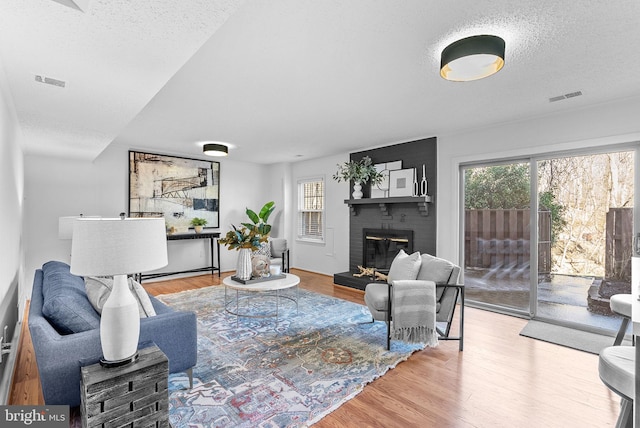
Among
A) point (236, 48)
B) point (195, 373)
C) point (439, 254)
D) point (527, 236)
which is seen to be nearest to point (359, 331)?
point (195, 373)

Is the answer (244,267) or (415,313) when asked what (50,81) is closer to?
(244,267)

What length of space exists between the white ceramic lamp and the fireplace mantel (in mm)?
3796

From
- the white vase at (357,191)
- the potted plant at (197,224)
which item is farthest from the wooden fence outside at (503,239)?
the potted plant at (197,224)

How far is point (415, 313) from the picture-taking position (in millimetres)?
2828

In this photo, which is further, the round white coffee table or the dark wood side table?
the round white coffee table

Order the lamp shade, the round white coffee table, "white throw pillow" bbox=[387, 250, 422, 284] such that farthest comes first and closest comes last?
the round white coffee table, "white throw pillow" bbox=[387, 250, 422, 284], the lamp shade

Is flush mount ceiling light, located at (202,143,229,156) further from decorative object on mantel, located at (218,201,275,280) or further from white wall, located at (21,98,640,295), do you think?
decorative object on mantel, located at (218,201,275,280)

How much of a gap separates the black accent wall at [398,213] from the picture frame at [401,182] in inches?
4.7

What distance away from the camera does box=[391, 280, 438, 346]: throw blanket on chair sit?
2811mm

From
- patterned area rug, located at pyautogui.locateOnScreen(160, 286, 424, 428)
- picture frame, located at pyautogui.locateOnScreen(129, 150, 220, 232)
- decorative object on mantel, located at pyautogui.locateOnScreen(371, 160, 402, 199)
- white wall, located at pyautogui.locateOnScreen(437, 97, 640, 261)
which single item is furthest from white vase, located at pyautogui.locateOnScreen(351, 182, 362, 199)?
picture frame, located at pyautogui.locateOnScreen(129, 150, 220, 232)

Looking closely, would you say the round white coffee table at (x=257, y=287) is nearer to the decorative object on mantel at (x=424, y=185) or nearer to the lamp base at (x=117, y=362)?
the lamp base at (x=117, y=362)

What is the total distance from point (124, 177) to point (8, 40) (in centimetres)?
430

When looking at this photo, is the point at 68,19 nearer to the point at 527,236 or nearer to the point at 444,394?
the point at 444,394

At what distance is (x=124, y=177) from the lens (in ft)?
17.7
